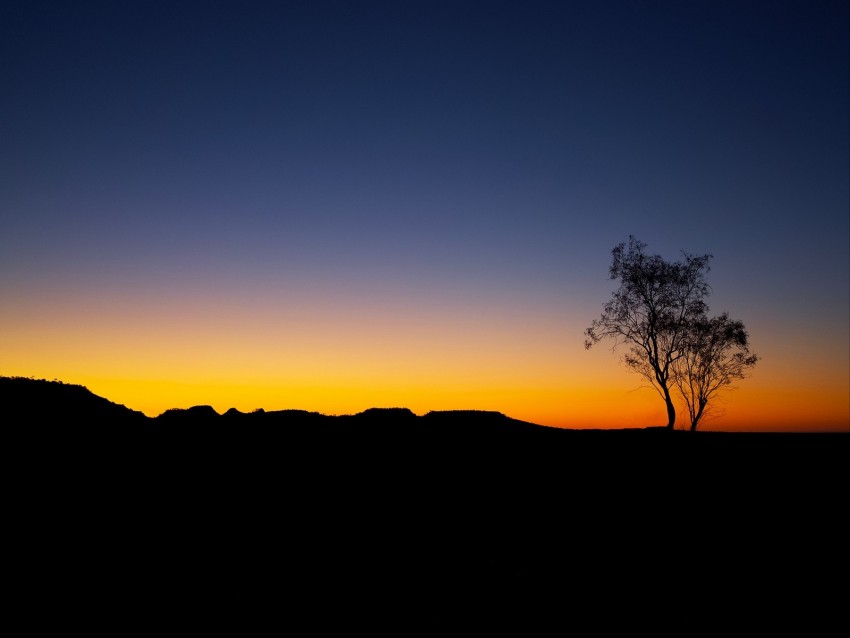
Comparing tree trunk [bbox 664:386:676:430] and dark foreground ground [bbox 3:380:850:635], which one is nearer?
dark foreground ground [bbox 3:380:850:635]

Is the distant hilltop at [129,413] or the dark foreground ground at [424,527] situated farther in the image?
the distant hilltop at [129,413]

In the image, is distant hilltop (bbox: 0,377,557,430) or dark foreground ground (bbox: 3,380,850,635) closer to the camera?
dark foreground ground (bbox: 3,380,850,635)

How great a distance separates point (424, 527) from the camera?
20234 mm

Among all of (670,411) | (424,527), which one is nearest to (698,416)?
(670,411)

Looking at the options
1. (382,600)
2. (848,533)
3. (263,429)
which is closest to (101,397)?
(263,429)

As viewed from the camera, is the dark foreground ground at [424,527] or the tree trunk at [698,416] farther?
the tree trunk at [698,416]

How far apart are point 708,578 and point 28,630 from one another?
62.2 feet

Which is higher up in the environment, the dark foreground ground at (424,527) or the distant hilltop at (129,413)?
the distant hilltop at (129,413)

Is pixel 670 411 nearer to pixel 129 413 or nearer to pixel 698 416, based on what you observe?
pixel 698 416

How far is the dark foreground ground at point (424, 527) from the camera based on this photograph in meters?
14.3

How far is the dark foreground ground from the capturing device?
564 inches

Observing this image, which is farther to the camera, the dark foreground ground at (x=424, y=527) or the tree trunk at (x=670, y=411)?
the tree trunk at (x=670, y=411)

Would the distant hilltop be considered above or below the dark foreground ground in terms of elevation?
above

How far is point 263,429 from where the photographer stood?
1350 inches
